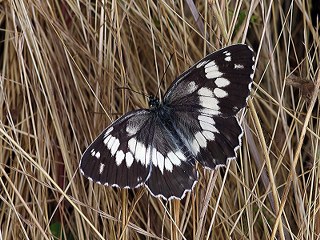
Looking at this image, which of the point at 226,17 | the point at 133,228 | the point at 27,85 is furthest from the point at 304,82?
the point at 27,85

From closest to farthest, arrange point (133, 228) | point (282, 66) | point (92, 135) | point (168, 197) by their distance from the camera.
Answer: point (168, 197) < point (133, 228) < point (92, 135) < point (282, 66)

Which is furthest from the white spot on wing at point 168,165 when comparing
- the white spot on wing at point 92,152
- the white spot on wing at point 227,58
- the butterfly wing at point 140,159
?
the white spot on wing at point 227,58

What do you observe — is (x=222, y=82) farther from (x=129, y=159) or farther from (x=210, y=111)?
(x=129, y=159)

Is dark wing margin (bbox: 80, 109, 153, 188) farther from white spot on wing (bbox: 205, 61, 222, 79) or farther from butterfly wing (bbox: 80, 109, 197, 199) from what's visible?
white spot on wing (bbox: 205, 61, 222, 79)

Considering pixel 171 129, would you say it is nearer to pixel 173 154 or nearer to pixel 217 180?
pixel 173 154

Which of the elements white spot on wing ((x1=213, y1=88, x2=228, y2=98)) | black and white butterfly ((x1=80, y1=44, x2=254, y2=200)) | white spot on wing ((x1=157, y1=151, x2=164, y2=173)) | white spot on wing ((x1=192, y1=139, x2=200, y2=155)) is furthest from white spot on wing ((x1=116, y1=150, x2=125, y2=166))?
white spot on wing ((x1=213, y1=88, x2=228, y2=98))

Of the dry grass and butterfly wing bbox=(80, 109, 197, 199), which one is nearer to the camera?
butterfly wing bbox=(80, 109, 197, 199)
